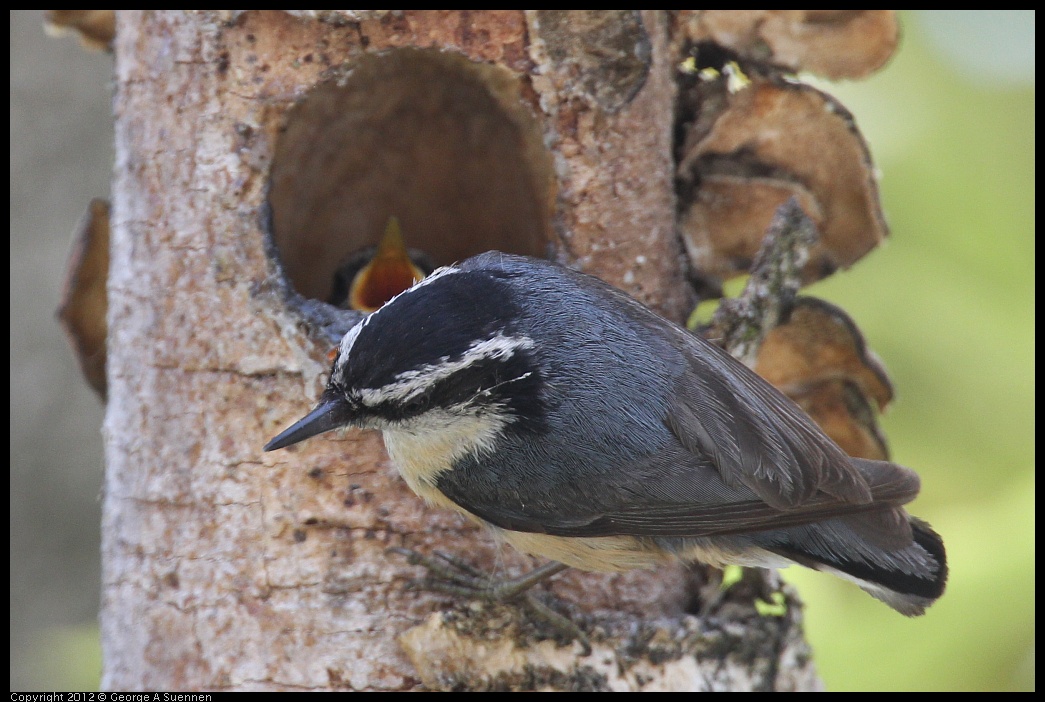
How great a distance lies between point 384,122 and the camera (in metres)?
3.17

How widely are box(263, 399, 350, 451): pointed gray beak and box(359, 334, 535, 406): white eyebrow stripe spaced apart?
0.06 metres

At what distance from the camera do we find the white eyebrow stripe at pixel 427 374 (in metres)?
1.98

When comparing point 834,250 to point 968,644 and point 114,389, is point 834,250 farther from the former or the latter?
point 114,389

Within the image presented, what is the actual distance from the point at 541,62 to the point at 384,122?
2.82 ft

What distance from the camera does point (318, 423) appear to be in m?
2.02

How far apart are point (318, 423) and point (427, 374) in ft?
0.77

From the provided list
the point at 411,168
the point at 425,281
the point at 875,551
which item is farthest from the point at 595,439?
the point at 411,168

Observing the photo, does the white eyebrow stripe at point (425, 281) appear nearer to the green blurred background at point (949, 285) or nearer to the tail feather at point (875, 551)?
the tail feather at point (875, 551)

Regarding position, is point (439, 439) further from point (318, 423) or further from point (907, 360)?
point (907, 360)

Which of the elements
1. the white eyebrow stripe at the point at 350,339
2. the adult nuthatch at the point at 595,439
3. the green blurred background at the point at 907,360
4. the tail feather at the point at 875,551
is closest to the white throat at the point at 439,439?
the adult nuthatch at the point at 595,439

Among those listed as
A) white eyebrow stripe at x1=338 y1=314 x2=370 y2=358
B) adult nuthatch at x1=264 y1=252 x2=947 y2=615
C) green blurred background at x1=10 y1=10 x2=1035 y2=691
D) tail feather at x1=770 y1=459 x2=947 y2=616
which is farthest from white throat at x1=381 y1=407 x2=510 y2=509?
green blurred background at x1=10 y1=10 x2=1035 y2=691

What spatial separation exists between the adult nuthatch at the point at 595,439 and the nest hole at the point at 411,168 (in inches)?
21.8

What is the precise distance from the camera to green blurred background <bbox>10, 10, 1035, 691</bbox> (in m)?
2.79
